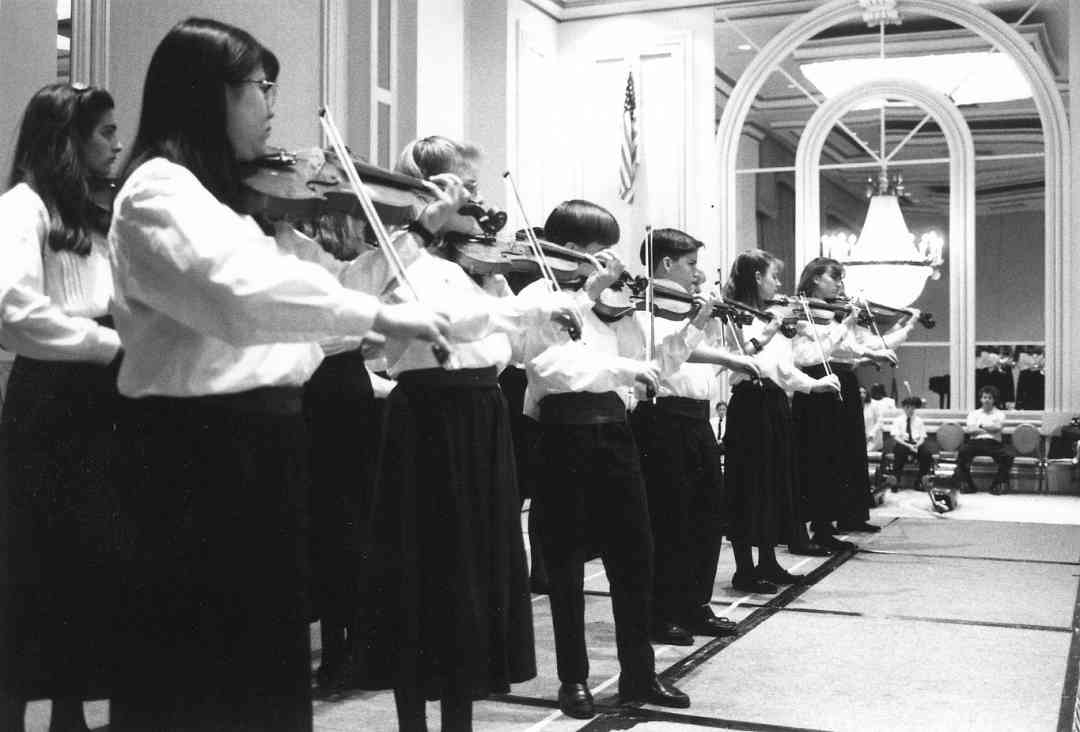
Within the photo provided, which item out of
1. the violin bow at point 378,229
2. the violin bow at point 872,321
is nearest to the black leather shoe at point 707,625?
the violin bow at point 378,229

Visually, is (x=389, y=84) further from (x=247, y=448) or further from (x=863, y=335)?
(x=247, y=448)

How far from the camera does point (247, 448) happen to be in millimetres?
1759

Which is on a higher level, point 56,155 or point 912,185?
point 912,185

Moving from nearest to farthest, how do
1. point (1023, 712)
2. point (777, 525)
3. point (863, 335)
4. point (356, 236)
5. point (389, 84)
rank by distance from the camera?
1. point (356, 236)
2. point (1023, 712)
3. point (777, 525)
4. point (863, 335)
5. point (389, 84)

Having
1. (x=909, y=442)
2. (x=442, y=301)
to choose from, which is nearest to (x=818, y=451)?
(x=909, y=442)

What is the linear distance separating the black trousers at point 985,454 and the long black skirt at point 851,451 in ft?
12.6

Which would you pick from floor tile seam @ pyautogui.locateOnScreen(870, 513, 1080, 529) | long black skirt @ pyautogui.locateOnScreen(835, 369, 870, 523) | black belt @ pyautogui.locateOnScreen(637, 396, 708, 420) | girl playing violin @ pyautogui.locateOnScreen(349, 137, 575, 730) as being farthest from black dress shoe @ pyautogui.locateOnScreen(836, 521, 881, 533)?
girl playing violin @ pyautogui.locateOnScreen(349, 137, 575, 730)

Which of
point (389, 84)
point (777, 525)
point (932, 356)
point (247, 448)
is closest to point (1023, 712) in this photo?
point (777, 525)

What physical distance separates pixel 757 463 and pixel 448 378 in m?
3.07

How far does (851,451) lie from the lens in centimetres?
697

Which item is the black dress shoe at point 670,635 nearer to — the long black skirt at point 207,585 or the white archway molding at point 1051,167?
the long black skirt at point 207,585

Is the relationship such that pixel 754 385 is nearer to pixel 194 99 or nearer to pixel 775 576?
pixel 775 576

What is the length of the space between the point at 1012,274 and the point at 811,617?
24.6ft

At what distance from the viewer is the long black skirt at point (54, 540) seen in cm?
267
